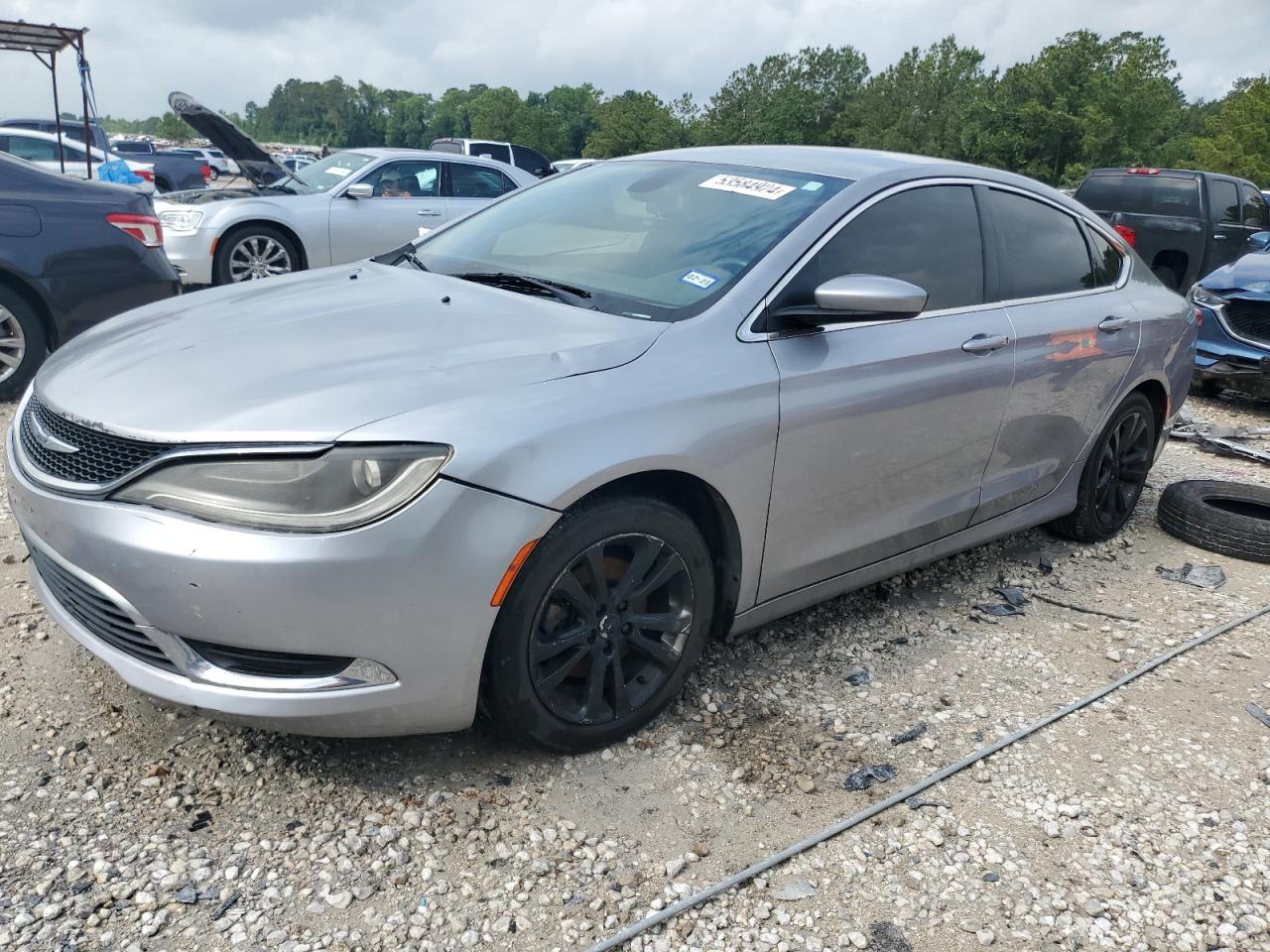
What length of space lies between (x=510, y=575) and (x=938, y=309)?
1923 mm

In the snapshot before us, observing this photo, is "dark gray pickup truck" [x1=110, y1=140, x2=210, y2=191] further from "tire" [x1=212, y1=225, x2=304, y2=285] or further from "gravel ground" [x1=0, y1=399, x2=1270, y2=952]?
"gravel ground" [x1=0, y1=399, x2=1270, y2=952]

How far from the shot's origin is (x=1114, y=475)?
15.8 ft

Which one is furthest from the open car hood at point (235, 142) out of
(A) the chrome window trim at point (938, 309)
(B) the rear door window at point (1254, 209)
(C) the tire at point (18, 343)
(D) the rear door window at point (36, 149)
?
(B) the rear door window at point (1254, 209)

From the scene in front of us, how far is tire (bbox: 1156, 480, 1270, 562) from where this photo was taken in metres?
4.84

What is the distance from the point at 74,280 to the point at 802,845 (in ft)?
16.8

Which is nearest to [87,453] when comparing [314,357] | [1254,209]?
[314,357]

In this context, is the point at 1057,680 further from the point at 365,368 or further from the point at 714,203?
the point at 365,368

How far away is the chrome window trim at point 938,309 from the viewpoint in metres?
3.03

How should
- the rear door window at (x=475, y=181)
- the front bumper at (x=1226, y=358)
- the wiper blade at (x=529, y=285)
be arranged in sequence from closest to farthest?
the wiper blade at (x=529, y=285) → the front bumper at (x=1226, y=358) → the rear door window at (x=475, y=181)

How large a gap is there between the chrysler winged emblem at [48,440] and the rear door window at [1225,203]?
40.0 ft

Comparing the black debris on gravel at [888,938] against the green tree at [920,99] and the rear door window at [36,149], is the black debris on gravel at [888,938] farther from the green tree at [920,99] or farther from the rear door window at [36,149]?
the green tree at [920,99]

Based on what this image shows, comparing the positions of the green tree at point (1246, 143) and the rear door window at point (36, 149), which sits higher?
the green tree at point (1246, 143)

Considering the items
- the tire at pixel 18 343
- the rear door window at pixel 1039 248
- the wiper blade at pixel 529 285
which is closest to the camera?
the wiper blade at pixel 529 285

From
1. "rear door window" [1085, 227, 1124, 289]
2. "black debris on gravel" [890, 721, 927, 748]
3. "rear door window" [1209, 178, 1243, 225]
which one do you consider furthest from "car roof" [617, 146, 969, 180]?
"rear door window" [1209, 178, 1243, 225]
